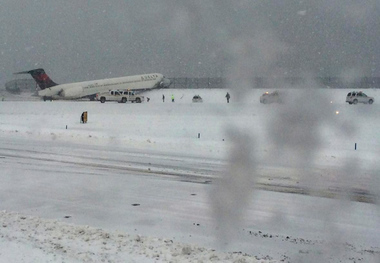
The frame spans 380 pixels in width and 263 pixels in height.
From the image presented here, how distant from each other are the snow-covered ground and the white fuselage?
61768 mm

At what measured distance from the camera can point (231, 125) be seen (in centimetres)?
1081

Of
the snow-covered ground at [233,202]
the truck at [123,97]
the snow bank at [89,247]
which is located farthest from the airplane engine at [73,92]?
the snow bank at [89,247]

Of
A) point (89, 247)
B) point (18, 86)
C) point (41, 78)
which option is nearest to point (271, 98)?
point (89, 247)

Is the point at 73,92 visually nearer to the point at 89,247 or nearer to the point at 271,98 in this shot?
the point at 89,247

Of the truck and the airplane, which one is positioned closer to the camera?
the truck

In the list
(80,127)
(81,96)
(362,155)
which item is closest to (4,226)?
(362,155)

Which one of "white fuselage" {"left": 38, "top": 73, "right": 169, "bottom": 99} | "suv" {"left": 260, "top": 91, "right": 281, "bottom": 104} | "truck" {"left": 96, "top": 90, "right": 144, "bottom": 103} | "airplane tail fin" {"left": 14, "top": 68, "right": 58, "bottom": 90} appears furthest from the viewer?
"airplane tail fin" {"left": 14, "top": 68, "right": 58, "bottom": 90}

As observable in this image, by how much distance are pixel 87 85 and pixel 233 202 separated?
233 ft

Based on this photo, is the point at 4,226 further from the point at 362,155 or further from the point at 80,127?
the point at 80,127

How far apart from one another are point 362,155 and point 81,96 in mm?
67358

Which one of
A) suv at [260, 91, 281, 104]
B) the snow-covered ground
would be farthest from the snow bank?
suv at [260, 91, 281, 104]

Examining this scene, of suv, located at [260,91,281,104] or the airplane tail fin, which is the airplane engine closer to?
the airplane tail fin

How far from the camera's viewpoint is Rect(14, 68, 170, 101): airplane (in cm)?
7775

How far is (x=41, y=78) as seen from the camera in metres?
80.4
